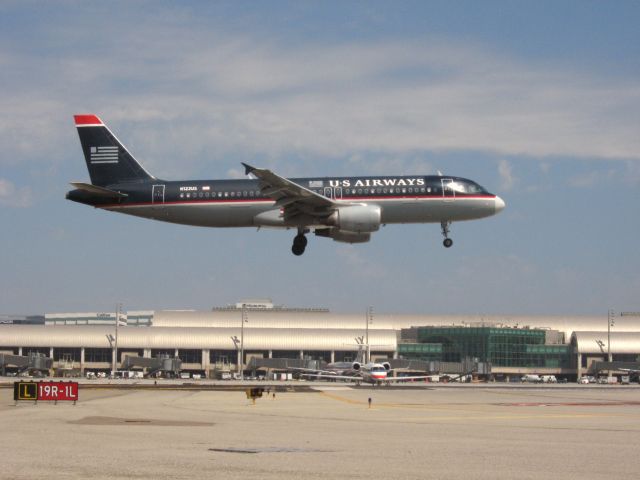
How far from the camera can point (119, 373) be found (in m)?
→ 182

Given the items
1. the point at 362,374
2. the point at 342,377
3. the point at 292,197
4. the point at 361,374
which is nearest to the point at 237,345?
the point at 342,377

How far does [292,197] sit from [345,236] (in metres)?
5.82

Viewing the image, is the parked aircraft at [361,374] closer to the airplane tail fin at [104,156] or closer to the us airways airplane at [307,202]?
the us airways airplane at [307,202]

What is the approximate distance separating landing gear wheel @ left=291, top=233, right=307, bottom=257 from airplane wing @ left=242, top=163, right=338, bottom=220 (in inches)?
107

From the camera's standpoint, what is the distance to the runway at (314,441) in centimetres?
2809

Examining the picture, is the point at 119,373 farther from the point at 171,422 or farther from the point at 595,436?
the point at 595,436

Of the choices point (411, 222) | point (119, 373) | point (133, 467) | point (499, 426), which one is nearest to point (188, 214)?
point (411, 222)

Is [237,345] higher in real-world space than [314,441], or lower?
higher

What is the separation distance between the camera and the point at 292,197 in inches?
2950

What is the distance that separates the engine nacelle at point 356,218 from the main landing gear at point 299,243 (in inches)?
187

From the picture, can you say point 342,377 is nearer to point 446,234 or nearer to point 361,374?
point 361,374

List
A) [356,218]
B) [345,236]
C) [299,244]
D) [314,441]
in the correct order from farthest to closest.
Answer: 1. [299,244]
2. [345,236]
3. [356,218]
4. [314,441]

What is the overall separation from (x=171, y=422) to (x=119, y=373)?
13879 centimetres

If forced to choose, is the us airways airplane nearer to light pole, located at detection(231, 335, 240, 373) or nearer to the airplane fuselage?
the airplane fuselage
